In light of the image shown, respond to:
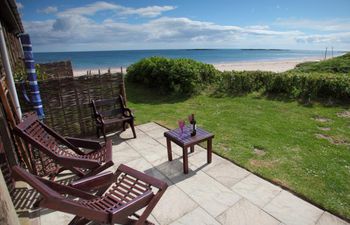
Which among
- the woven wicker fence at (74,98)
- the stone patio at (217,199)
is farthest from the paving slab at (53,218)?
the woven wicker fence at (74,98)

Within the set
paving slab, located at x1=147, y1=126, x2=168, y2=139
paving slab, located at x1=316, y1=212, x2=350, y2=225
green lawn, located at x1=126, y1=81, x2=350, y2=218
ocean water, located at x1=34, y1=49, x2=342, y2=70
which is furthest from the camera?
ocean water, located at x1=34, y1=49, x2=342, y2=70

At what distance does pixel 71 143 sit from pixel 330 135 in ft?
18.6

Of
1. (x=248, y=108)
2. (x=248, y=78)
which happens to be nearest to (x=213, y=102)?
(x=248, y=108)

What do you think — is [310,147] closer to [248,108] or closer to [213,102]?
[248,108]

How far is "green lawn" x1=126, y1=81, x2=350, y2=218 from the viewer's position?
3521mm

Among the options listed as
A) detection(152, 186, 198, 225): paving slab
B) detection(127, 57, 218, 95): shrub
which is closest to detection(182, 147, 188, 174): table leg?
detection(152, 186, 198, 225): paving slab

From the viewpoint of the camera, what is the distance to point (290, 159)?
13.9 ft

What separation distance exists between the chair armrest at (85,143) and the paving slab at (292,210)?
8.71 ft

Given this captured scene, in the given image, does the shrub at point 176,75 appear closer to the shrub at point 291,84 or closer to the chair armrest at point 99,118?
the shrub at point 291,84

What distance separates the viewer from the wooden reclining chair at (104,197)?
6.18 ft

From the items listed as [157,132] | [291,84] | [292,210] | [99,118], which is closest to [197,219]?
[292,210]

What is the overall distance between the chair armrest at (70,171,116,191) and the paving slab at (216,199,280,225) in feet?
4.69

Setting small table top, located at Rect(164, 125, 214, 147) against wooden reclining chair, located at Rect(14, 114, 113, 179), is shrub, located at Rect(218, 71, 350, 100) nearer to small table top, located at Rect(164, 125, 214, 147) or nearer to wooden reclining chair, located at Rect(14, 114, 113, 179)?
small table top, located at Rect(164, 125, 214, 147)

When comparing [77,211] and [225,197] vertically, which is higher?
[77,211]
